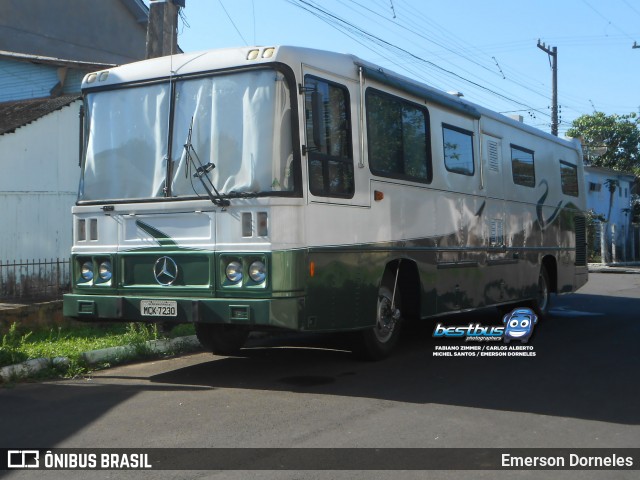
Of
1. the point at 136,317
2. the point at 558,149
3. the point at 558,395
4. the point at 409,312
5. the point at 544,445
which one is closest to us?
the point at 544,445

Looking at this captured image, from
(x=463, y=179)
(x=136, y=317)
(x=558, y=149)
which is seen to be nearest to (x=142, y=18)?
(x=558, y=149)

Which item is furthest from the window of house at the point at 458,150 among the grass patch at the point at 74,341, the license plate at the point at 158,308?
the license plate at the point at 158,308

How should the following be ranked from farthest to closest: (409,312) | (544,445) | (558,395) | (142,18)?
1. (142,18)
2. (409,312)
3. (558,395)
4. (544,445)

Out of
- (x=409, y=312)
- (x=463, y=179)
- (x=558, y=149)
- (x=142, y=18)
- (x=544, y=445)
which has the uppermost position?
(x=142, y=18)

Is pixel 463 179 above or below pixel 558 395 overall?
above

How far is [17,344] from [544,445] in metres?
6.61

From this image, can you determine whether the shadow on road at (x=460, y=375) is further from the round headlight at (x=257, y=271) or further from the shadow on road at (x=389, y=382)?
the round headlight at (x=257, y=271)

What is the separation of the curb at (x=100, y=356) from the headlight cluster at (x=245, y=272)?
7.92 feet

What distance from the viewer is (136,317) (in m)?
8.38

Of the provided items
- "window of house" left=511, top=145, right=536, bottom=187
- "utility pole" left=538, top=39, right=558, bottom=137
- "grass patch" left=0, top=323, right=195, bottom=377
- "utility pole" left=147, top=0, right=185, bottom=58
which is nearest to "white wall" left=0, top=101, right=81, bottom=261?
"grass patch" left=0, top=323, right=195, bottom=377

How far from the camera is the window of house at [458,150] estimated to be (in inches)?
428

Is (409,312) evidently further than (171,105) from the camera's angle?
Yes

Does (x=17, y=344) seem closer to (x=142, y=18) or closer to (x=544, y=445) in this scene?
(x=544, y=445)

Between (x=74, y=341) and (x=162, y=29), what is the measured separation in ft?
15.3
